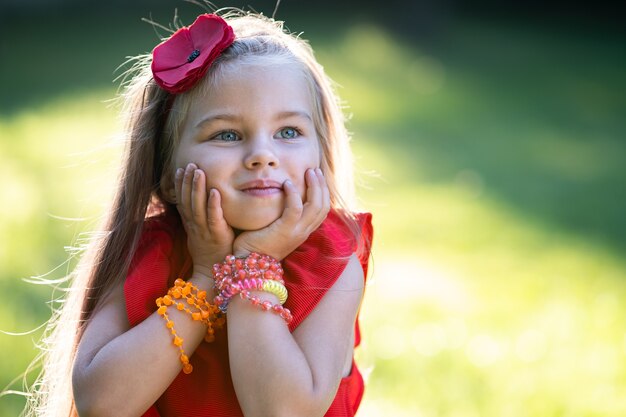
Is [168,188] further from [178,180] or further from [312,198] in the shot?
[312,198]

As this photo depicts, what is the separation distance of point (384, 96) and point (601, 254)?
11.7 ft

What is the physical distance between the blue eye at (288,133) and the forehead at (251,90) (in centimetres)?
5

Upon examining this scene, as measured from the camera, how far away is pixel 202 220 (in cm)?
216

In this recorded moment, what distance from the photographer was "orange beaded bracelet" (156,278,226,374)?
2098mm

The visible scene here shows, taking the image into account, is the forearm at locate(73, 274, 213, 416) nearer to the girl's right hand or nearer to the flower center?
Answer: the girl's right hand

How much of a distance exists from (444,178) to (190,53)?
4.36 metres

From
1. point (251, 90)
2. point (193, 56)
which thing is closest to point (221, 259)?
point (251, 90)

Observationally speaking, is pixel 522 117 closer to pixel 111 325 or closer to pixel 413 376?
pixel 413 376

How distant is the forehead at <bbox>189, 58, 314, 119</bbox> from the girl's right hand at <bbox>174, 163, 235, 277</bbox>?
17 centimetres

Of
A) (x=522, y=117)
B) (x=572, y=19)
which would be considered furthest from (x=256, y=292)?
(x=572, y=19)

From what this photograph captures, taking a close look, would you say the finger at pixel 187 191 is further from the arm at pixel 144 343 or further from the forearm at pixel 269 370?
the forearm at pixel 269 370

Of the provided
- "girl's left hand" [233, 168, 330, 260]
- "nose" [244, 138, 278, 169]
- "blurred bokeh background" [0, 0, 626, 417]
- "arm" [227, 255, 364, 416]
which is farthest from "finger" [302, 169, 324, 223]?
"blurred bokeh background" [0, 0, 626, 417]

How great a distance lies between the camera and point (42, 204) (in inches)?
219

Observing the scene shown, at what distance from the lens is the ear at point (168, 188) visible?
2391 millimetres
